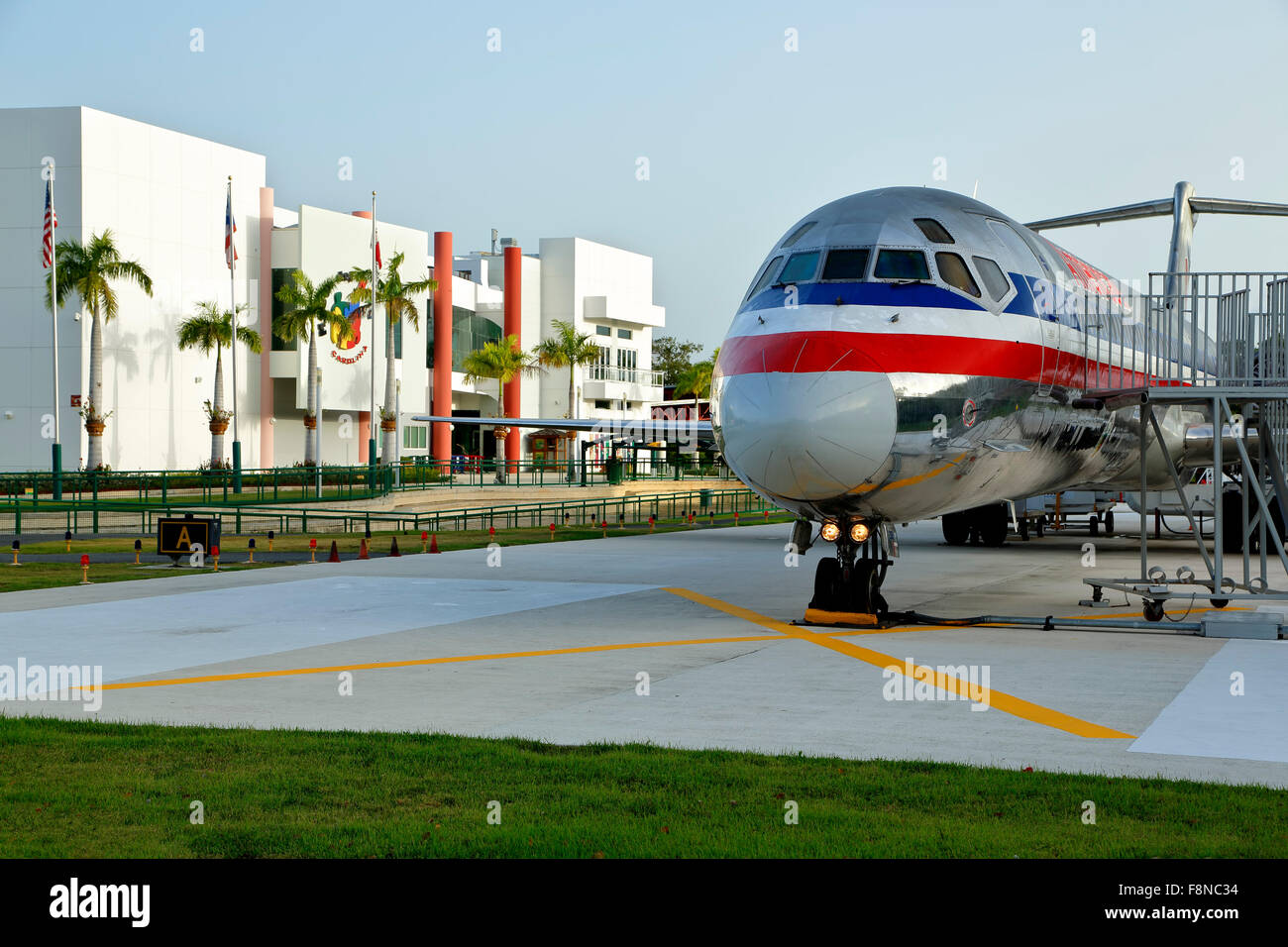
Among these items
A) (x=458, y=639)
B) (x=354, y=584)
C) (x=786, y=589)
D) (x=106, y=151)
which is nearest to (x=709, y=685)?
(x=458, y=639)

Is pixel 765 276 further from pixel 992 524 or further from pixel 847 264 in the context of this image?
pixel 992 524

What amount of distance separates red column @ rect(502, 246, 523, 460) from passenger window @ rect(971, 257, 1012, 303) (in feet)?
234

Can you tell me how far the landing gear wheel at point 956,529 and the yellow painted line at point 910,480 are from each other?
17221mm

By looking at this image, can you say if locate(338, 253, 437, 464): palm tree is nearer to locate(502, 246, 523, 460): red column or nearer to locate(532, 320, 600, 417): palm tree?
locate(502, 246, 523, 460): red column

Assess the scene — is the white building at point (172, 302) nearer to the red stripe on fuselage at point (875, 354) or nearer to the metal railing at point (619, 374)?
the metal railing at point (619, 374)

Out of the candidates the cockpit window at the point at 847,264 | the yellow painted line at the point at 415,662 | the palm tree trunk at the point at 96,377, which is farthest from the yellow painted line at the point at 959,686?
the palm tree trunk at the point at 96,377

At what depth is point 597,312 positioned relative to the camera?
94.5m

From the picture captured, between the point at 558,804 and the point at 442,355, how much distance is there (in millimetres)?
72056

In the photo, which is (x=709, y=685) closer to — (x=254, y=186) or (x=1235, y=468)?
(x=1235, y=468)

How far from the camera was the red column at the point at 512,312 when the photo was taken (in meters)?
84.8

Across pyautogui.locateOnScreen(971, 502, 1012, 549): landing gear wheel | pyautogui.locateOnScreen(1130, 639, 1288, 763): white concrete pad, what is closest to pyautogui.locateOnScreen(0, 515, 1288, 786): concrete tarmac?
pyautogui.locateOnScreen(1130, 639, 1288, 763): white concrete pad

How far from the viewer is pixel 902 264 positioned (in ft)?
43.3

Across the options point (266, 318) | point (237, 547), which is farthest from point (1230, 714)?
point (266, 318)
